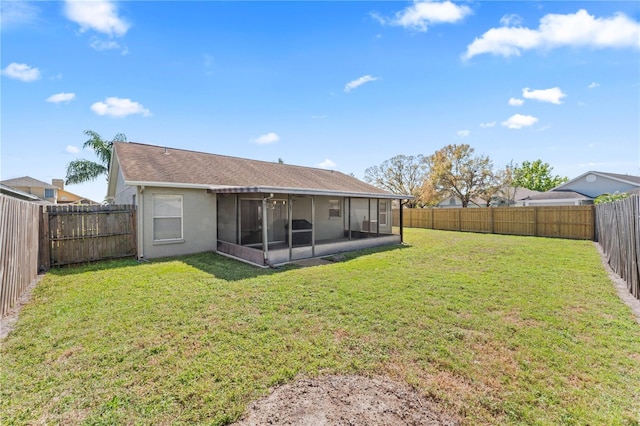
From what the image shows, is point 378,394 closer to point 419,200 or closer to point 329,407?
point 329,407

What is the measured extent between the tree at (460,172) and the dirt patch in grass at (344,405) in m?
30.2

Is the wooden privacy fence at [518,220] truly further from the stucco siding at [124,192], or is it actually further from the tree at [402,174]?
the stucco siding at [124,192]

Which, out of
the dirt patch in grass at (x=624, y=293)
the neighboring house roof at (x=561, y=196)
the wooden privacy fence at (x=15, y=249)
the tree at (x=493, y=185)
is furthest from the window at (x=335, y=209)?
the neighboring house roof at (x=561, y=196)

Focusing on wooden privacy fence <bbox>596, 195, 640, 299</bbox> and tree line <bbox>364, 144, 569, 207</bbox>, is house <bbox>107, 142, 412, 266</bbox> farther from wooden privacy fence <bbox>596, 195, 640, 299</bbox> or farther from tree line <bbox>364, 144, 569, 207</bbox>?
tree line <bbox>364, 144, 569, 207</bbox>

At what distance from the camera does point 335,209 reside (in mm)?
14375

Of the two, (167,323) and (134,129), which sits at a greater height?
(134,129)

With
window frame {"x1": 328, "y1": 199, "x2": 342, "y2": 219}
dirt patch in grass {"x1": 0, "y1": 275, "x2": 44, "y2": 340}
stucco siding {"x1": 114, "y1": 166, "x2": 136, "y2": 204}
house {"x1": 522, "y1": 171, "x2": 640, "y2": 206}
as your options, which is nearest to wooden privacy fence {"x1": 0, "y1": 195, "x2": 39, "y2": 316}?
dirt patch in grass {"x1": 0, "y1": 275, "x2": 44, "y2": 340}

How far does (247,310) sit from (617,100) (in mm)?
15982

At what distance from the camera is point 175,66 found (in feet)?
38.9

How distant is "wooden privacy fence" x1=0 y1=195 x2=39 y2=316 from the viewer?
15.1ft

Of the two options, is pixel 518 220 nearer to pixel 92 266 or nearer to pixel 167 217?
pixel 167 217

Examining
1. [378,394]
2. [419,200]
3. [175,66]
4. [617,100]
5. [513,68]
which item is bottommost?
[378,394]

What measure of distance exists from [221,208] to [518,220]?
16.4m

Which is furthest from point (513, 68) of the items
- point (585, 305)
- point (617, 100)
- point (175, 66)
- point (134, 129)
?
point (134, 129)
